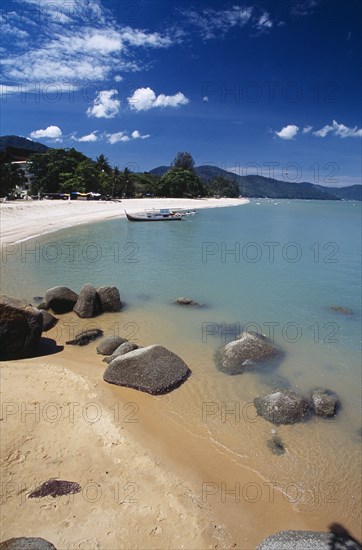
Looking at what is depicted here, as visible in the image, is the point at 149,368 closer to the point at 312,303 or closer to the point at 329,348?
the point at 329,348

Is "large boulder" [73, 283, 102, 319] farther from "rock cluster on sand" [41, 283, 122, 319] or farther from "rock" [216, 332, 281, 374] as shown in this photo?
"rock" [216, 332, 281, 374]

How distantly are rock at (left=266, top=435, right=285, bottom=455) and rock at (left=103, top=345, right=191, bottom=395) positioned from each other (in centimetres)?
264

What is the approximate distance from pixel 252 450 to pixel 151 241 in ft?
106

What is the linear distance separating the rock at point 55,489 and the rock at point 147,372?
3.12m

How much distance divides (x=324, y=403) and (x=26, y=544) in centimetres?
672

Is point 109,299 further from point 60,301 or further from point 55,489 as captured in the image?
point 55,489

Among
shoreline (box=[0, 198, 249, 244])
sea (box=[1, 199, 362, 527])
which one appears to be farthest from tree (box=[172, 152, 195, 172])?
sea (box=[1, 199, 362, 527])

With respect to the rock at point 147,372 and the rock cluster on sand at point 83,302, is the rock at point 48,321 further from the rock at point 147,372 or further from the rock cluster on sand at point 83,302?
the rock at point 147,372

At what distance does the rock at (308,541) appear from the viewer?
4.86 meters

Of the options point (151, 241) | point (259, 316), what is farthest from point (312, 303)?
point (151, 241)

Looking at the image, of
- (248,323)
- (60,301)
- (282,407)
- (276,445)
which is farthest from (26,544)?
(248,323)

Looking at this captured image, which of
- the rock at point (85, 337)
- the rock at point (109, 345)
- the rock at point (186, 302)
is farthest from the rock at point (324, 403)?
the rock at point (186, 302)

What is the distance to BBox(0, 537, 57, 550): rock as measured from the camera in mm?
4352

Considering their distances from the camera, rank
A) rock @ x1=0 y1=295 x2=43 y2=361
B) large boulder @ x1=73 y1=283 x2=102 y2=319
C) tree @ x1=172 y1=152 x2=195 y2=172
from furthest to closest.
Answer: tree @ x1=172 y1=152 x2=195 y2=172 → large boulder @ x1=73 y1=283 x2=102 y2=319 → rock @ x1=0 y1=295 x2=43 y2=361
